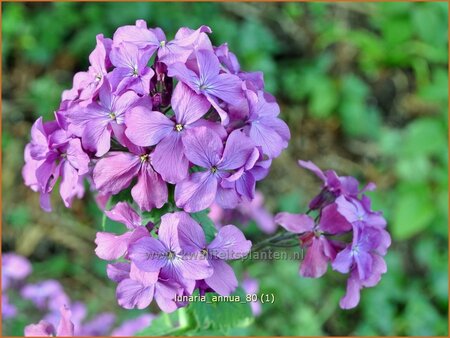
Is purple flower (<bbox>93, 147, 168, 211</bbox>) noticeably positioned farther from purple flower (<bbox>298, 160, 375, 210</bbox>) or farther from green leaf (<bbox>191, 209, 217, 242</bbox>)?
purple flower (<bbox>298, 160, 375, 210</bbox>)

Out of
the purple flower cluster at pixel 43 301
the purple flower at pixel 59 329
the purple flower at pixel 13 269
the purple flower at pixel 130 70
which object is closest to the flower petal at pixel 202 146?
the purple flower at pixel 130 70

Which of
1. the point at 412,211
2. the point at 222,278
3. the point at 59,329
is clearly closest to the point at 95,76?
the point at 222,278

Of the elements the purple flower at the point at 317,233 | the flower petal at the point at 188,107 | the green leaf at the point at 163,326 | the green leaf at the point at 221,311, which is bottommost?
the green leaf at the point at 163,326

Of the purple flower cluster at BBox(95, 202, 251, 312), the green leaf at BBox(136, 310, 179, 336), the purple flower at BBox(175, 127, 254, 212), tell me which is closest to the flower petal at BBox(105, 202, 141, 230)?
the purple flower cluster at BBox(95, 202, 251, 312)

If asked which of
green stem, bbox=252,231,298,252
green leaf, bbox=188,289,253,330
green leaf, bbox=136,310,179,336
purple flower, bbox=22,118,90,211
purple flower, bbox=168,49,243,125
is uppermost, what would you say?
purple flower, bbox=168,49,243,125

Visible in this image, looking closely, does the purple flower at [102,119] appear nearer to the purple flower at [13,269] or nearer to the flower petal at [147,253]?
the flower petal at [147,253]

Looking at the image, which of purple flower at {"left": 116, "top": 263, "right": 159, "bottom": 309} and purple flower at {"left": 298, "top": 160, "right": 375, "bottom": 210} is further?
purple flower at {"left": 298, "top": 160, "right": 375, "bottom": 210}

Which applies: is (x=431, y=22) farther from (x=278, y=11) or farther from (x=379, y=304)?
(x=379, y=304)

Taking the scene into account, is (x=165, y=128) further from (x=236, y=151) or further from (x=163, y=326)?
(x=163, y=326)
